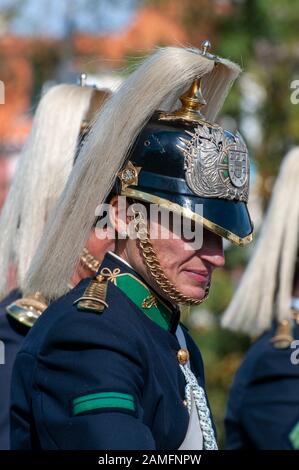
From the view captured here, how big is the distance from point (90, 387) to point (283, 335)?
2.24 meters

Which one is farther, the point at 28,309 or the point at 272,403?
the point at 272,403

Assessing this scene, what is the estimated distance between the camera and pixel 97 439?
2.25 meters

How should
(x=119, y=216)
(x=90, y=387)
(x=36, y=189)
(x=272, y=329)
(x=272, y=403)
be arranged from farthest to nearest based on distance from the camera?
1. (x=272, y=329)
2. (x=272, y=403)
3. (x=36, y=189)
4. (x=119, y=216)
5. (x=90, y=387)

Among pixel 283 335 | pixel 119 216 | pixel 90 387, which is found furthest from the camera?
pixel 283 335

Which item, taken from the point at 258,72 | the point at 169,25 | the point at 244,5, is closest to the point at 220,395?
the point at 258,72

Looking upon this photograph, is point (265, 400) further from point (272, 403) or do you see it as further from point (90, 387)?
point (90, 387)

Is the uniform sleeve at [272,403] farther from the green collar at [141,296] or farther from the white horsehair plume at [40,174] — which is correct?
the green collar at [141,296]

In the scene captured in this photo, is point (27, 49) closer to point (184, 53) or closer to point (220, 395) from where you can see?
point (220, 395)

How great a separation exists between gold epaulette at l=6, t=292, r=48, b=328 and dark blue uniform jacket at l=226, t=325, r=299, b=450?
119 centimetres

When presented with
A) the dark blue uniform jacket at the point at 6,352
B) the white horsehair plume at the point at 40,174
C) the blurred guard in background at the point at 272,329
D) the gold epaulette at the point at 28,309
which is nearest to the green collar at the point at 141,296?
the gold epaulette at the point at 28,309

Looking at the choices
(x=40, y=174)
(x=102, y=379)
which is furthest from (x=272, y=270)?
(x=102, y=379)

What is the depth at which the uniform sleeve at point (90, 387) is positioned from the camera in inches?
89.2

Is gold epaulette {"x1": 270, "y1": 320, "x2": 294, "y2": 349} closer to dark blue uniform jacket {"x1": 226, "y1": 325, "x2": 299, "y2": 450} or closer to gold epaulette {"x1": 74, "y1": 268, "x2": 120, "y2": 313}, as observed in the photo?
dark blue uniform jacket {"x1": 226, "y1": 325, "x2": 299, "y2": 450}

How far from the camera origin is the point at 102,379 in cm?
231
